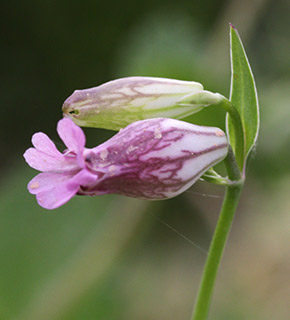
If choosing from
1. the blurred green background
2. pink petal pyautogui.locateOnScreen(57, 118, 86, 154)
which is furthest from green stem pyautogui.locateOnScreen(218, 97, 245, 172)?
the blurred green background

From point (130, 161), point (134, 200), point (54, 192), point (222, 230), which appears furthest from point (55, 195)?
point (134, 200)

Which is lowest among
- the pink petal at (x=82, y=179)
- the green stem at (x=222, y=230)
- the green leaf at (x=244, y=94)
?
the green stem at (x=222, y=230)

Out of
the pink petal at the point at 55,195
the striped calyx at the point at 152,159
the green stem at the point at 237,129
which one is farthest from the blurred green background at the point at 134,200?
the pink petal at the point at 55,195

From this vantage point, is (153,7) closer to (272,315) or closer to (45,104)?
(45,104)

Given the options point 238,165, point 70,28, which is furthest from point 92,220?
point 238,165

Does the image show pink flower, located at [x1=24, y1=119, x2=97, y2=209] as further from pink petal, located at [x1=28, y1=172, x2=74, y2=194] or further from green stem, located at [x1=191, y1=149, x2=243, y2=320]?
green stem, located at [x1=191, y1=149, x2=243, y2=320]

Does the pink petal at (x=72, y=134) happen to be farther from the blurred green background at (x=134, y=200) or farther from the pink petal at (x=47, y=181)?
the blurred green background at (x=134, y=200)

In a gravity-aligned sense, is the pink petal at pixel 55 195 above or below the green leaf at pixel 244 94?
below
